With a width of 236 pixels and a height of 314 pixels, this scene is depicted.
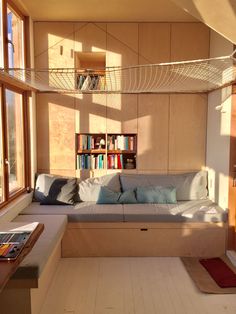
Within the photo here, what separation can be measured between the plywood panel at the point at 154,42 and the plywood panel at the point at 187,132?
2.02 ft

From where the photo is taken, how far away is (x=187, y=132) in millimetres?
4480

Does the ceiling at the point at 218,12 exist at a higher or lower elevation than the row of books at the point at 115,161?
higher

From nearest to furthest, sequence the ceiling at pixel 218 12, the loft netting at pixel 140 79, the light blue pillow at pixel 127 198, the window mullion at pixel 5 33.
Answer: the ceiling at pixel 218 12 → the loft netting at pixel 140 79 → the window mullion at pixel 5 33 → the light blue pillow at pixel 127 198

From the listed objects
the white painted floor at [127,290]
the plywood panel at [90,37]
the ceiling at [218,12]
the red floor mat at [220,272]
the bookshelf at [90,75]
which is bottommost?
the white painted floor at [127,290]

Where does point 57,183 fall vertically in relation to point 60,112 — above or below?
below

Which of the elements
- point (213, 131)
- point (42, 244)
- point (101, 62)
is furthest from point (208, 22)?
point (101, 62)

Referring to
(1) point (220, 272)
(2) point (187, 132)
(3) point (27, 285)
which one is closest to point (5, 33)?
(3) point (27, 285)

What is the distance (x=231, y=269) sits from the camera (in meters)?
3.39

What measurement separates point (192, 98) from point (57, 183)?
7.61ft

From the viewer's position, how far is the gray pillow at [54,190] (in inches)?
161

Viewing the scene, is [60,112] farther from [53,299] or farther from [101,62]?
[53,299]

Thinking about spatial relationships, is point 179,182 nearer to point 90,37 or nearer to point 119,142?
point 119,142

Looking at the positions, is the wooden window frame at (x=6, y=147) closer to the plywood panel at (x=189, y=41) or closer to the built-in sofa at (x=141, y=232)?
the built-in sofa at (x=141, y=232)

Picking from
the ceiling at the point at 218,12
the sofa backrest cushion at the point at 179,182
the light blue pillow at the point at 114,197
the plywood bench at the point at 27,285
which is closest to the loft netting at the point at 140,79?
the ceiling at the point at 218,12
